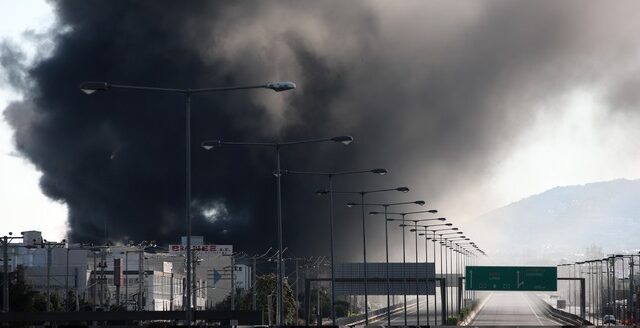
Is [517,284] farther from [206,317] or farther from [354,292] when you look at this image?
[206,317]

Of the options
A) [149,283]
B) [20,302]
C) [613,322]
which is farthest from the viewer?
[149,283]

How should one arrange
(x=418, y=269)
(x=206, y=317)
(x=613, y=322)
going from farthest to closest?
(x=613, y=322) < (x=418, y=269) < (x=206, y=317)

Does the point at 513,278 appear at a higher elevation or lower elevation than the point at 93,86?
lower

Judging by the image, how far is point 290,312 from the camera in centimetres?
17350

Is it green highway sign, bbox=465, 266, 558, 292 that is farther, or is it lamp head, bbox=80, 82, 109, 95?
green highway sign, bbox=465, 266, 558, 292

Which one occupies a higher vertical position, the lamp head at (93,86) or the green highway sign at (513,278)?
the lamp head at (93,86)

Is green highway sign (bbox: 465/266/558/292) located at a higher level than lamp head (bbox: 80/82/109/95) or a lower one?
lower

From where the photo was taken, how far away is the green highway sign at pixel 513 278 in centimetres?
16588

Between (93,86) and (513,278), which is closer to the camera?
(93,86)

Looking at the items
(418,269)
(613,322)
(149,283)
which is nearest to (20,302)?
(418,269)

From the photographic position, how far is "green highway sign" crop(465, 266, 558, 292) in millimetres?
165875

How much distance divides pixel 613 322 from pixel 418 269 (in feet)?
101

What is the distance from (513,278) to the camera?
16988 cm

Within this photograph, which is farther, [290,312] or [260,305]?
[260,305]
